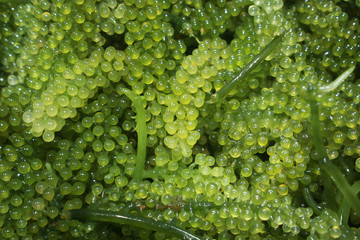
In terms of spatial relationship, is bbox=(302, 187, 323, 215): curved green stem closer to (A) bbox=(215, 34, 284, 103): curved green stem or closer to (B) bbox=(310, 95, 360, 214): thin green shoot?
(B) bbox=(310, 95, 360, 214): thin green shoot

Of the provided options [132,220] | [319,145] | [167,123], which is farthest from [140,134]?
[319,145]

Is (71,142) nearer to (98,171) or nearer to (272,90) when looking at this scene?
(98,171)

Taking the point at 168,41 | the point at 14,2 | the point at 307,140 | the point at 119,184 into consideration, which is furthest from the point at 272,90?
the point at 14,2

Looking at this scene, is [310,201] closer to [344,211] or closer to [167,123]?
[344,211]

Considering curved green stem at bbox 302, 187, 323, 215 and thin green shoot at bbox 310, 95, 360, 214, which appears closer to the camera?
thin green shoot at bbox 310, 95, 360, 214

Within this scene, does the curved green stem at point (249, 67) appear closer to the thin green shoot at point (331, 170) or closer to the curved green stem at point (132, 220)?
the thin green shoot at point (331, 170)

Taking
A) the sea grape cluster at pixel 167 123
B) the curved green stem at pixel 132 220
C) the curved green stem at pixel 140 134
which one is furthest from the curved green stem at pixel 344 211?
the curved green stem at pixel 140 134

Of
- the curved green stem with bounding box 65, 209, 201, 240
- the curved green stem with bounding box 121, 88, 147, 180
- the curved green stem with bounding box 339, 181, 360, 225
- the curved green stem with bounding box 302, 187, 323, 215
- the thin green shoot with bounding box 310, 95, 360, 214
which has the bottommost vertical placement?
the curved green stem with bounding box 65, 209, 201, 240

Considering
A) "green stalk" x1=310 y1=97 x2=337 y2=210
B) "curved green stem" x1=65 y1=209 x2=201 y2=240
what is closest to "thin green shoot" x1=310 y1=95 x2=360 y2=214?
"green stalk" x1=310 y1=97 x2=337 y2=210
